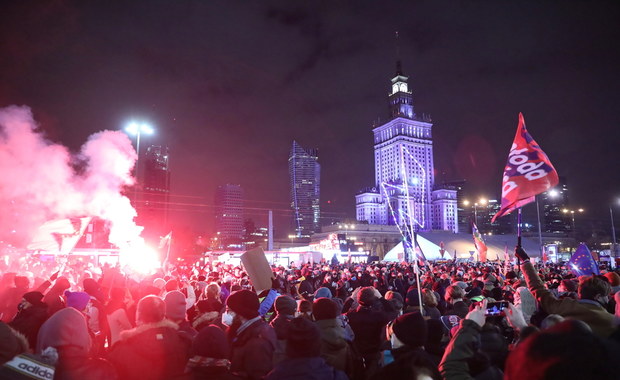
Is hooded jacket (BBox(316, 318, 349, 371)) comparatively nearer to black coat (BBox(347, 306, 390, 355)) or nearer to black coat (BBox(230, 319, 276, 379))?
black coat (BBox(230, 319, 276, 379))

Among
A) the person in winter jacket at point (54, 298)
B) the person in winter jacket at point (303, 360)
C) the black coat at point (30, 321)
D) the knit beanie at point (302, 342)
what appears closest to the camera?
the person in winter jacket at point (303, 360)

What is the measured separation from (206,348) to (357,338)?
9.86ft

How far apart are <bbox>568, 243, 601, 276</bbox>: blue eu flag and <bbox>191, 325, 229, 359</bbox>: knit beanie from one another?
49.7 ft

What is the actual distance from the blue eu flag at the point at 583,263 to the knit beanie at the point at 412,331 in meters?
14.0

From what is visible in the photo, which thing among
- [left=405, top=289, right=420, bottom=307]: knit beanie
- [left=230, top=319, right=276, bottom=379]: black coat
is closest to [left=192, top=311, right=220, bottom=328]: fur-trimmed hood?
[left=230, top=319, right=276, bottom=379]: black coat

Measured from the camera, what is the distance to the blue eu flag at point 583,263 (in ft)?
47.8

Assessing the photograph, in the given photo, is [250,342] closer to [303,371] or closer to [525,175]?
[303,371]

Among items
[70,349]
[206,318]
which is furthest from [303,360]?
[206,318]

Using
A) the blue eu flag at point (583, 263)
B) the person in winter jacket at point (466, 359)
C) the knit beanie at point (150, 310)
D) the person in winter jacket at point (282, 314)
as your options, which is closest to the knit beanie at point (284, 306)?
the person in winter jacket at point (282, 314)

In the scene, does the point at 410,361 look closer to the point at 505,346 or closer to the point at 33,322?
the point at 505,346

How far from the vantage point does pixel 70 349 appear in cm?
350

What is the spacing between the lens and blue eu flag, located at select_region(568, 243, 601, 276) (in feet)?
47.8

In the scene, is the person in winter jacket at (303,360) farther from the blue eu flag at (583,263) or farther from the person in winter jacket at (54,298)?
the blue eu flag at (583,263)

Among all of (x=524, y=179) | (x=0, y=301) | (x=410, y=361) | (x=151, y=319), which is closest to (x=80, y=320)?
(x=151, y=319)
